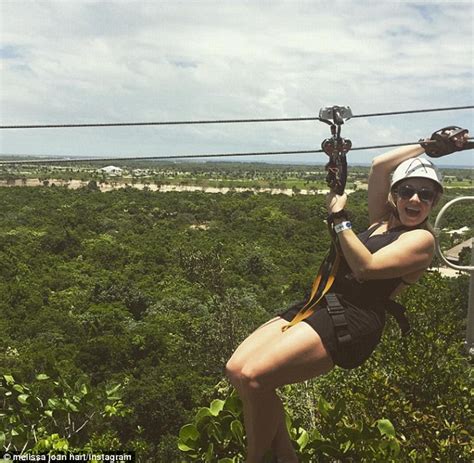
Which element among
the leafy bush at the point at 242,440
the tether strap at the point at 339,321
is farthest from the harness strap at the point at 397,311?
the leafy bush at the point at 242,440

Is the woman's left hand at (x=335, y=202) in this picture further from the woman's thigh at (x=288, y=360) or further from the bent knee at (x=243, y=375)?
the bent knee at (x=243, y=375)

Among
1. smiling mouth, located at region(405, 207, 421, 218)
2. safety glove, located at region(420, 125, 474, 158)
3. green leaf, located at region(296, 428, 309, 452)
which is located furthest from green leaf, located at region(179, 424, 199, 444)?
safety glove, located at region(420, 125, 474, 158)

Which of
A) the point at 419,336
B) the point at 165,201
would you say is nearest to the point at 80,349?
the point at 419,336

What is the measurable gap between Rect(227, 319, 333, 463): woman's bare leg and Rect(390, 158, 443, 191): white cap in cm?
86

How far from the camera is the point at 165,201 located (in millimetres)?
66562

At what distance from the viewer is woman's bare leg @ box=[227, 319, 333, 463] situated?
239 centimetres

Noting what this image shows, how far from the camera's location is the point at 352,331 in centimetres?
246

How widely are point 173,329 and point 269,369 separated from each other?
23.6 metres

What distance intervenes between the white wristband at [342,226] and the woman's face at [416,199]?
315 mm

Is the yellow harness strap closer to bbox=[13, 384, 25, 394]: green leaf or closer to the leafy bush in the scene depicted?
the leafy bush

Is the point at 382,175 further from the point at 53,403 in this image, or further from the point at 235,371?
the point at 53,403

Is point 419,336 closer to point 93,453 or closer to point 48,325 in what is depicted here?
point 93,453

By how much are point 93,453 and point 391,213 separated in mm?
1952

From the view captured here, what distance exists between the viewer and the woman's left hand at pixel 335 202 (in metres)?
2.57
